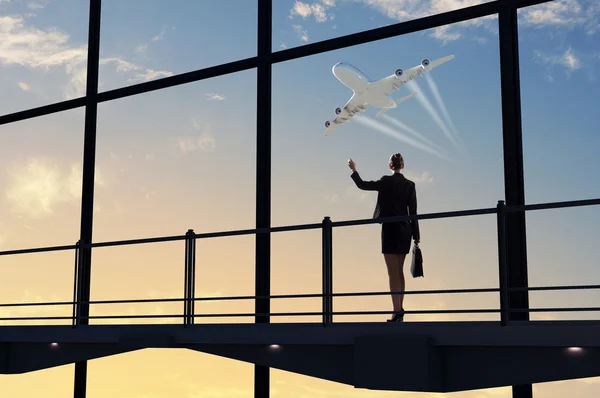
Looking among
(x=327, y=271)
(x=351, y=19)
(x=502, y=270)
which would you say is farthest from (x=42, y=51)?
(x=502, y=270)

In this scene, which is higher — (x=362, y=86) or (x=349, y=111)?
(x=362, y=86)

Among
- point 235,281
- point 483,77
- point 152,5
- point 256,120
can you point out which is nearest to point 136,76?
point 152,5

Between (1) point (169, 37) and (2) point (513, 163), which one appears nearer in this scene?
(2) point (513, 163)

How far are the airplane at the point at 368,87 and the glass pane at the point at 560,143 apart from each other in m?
0.80

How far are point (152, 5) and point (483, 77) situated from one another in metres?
3.96

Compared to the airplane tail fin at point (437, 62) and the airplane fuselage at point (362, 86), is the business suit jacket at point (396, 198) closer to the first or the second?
the airplane fuselage at point (362, 86)

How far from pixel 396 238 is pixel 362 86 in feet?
5.34

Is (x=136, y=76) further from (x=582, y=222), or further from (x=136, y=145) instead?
(x=582, y=222)

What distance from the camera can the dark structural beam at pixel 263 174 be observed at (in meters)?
8.26

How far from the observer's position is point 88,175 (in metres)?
10.0

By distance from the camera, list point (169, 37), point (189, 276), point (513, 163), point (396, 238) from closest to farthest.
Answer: point (396, 238) → point (513, 163) → point (189, 276) → point (169, 37)

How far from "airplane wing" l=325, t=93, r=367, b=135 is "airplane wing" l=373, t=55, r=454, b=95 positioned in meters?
0.22

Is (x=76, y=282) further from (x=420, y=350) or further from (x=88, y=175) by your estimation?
(x=420, y=350)

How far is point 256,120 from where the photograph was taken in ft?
28.2
